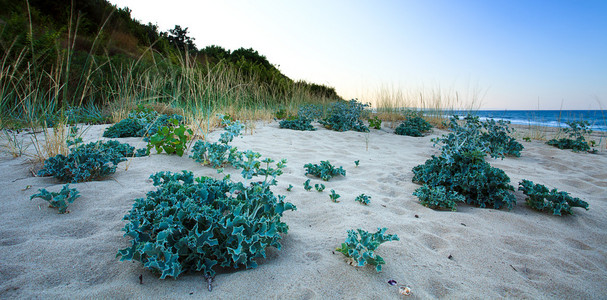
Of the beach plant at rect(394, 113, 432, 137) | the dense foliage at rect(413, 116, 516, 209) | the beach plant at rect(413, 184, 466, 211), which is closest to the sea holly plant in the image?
the beach plant at rect(413, 184, 466, 211)

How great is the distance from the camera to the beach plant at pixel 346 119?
759 centimetres

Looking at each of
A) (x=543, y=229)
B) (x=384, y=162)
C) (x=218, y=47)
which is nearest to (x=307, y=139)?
(x=384, y=162)

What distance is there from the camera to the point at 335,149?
5.26m

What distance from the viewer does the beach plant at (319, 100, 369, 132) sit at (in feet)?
24.9

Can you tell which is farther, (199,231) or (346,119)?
(346,119)

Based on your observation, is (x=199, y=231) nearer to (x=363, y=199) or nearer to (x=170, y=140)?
(x=363, y=199)

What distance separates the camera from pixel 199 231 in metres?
1.66

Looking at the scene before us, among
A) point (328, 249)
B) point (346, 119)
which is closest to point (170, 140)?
point (328, 249)

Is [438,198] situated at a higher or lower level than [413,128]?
lower

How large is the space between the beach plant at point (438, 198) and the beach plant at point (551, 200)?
63 centimetres

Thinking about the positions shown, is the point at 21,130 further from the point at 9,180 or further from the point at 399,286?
the point at 399,286


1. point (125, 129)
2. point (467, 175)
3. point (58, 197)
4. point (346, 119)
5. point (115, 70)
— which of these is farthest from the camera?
point (346, 119)

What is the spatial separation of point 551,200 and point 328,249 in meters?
2.26

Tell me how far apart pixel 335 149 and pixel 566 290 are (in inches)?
149
